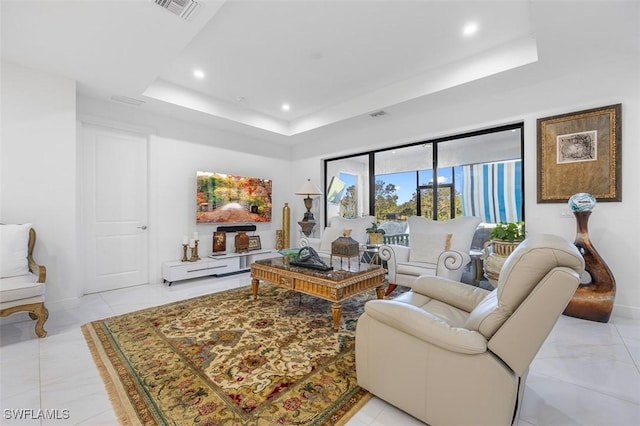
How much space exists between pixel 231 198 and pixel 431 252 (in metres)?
3.53

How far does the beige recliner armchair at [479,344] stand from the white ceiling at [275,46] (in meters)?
2.24

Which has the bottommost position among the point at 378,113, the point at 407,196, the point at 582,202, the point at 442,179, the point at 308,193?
the point at 582,202

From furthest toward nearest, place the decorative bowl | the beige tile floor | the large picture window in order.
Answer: the large picture window < the decorative bowl < the beige tile floor

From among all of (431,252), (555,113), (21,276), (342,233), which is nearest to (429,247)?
(431,252)

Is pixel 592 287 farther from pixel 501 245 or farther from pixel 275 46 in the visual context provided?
pixel 275 46

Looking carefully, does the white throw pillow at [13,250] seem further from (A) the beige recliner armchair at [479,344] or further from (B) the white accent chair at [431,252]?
(B) the white accent chair at [431,252]

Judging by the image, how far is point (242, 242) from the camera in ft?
17.1

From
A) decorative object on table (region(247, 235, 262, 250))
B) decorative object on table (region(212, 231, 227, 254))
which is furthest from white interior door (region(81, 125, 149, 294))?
decorative object on table (region(247, 235, 262, 250))

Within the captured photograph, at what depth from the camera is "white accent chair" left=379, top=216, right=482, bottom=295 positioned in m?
3.23

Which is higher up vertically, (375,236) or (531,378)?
(375,236)

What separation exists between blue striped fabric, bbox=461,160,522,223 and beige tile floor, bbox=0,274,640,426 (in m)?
1.48

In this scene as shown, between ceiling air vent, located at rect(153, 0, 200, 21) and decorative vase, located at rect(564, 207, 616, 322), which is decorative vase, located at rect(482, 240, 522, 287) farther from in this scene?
ceiling air vent, located at rect(153, 0, 200, 21)

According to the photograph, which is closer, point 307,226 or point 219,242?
point 219,242

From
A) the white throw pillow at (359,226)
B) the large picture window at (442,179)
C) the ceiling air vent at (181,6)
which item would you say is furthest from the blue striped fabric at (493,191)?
the ceiling air vent at (181,6)
